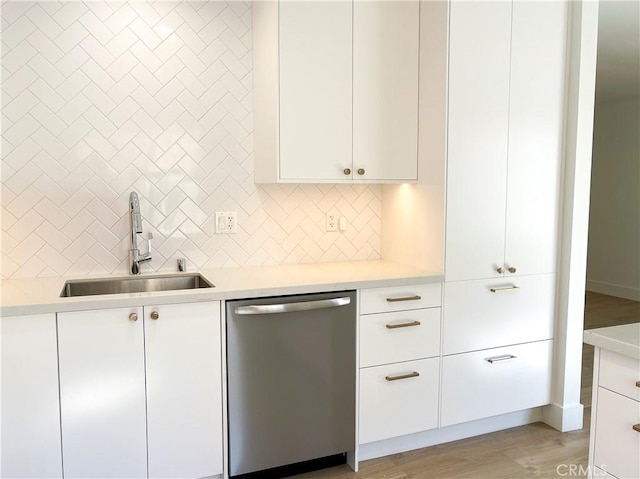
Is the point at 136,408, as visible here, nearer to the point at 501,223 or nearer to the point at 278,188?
the point at 278,188

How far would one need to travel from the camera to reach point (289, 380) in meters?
2.18

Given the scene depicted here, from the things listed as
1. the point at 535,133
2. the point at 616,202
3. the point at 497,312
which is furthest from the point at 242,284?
the point at 616,202

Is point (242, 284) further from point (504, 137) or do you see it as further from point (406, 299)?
point (504, 137)

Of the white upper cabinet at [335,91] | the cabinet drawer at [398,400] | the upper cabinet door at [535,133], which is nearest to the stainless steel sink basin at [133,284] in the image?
the white upper cabinet at [335,91]

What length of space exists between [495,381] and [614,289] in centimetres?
478

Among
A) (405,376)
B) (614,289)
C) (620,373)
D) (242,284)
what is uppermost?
(242,284)

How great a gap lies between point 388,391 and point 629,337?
1217 millimetres

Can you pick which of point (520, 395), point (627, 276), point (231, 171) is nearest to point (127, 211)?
point (231, 171)

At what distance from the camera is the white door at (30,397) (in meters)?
1.77

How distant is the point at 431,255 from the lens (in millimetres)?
2553

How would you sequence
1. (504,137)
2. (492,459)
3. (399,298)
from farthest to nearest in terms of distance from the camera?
(504,137) → (492,459) → (399,298)

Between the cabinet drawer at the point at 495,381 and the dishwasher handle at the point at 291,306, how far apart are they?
696 millimetres

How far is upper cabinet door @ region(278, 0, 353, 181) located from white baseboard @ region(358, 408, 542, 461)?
1.35 metres

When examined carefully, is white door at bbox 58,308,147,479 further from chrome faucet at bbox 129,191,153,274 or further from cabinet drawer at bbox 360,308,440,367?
cabinet drawer at bbox 360,308,440,367
